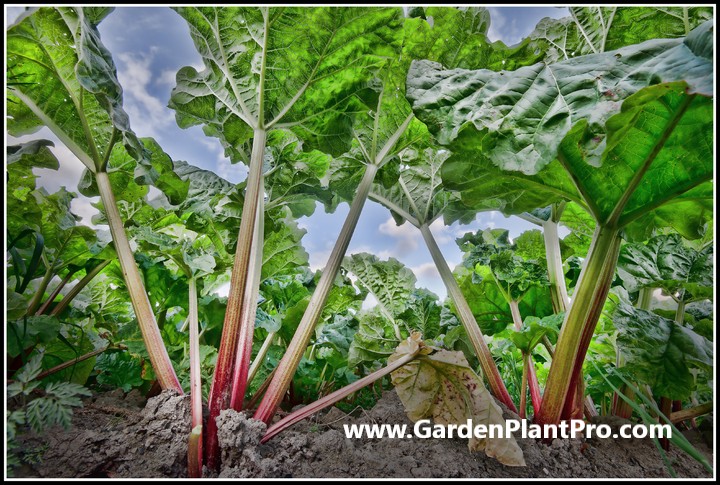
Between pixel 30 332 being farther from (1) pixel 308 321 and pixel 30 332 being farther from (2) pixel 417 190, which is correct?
(2) pixel 417 190

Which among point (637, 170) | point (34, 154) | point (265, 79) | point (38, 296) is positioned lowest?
point (38, 296)

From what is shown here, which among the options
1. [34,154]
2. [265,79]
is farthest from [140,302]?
[265,79]

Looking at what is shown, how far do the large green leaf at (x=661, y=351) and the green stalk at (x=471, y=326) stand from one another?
50cm

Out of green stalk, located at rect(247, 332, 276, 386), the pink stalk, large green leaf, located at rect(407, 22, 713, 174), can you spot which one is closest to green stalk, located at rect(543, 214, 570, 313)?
the pink stalk

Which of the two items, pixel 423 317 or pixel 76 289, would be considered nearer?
pixel 76 289

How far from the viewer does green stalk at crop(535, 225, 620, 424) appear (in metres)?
1.40

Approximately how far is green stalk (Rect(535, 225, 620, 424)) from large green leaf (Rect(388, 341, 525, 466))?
0.71 ft

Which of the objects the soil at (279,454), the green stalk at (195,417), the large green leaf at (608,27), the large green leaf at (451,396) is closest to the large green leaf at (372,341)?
the large green leaf at (451,396)

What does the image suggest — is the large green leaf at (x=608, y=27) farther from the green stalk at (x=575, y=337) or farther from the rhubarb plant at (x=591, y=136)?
the green stalk at (x=575, y=337)

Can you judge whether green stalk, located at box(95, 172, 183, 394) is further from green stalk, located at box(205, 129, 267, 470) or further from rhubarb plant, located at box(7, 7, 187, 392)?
green stalk, located at box(205, 129, 267, 470)

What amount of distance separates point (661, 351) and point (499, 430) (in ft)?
2.52

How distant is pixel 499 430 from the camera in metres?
1.26

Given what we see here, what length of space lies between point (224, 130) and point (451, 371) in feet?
4.66

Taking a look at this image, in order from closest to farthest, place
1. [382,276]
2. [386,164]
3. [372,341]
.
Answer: [386,164]
[372,341]
[382,276]
